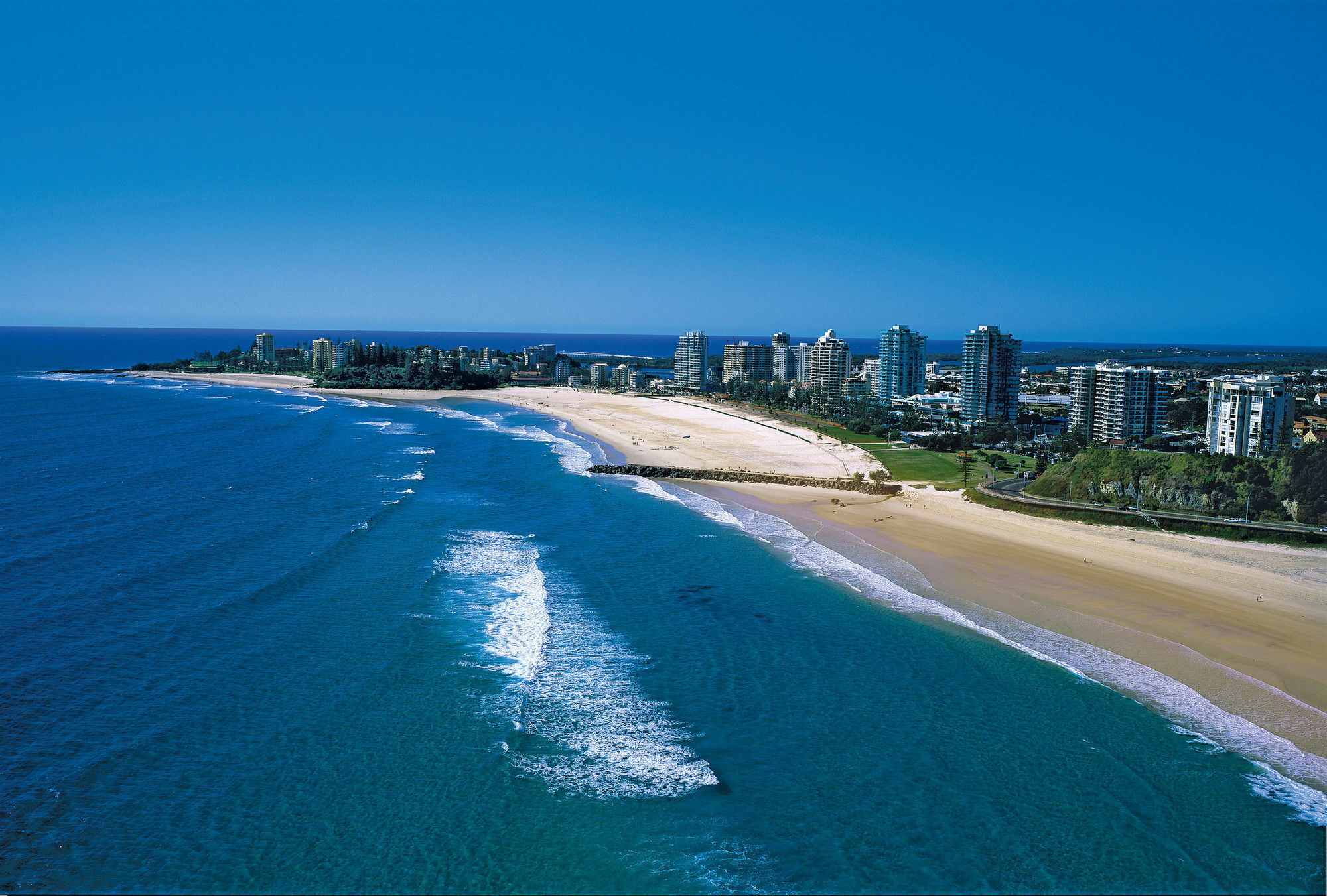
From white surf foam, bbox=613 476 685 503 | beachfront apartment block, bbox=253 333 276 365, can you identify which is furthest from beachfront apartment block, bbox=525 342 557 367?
white surf foam, bbox=613 476 685 503

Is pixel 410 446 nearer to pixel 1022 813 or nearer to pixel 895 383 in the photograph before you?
pixel 1022 813

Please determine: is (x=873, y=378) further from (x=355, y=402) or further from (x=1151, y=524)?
(x=1151, y=524)

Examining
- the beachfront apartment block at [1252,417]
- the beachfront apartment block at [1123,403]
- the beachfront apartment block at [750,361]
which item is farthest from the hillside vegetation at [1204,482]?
the beachfront apartment block at [750,361]

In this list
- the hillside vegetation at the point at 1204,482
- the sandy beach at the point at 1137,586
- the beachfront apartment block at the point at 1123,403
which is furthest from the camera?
the beachfront apartment block at the point at 1123,403

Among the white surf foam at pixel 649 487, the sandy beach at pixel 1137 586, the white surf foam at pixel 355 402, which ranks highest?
the white surf foam at pixel 355 402

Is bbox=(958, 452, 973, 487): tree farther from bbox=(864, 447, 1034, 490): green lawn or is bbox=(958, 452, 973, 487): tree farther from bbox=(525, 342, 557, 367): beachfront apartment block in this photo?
bbox=(525, 342, 557, 367): beachfront apartment block

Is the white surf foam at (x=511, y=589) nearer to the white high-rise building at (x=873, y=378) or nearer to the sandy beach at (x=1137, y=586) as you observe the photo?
the sandy beach at (x=1137, y=586)

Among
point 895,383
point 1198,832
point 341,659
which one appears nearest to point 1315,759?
point 1198,832

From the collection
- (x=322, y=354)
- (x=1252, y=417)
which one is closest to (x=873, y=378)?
(x=1252, y=417)
